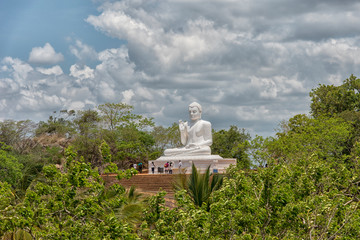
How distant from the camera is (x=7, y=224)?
9773 mm

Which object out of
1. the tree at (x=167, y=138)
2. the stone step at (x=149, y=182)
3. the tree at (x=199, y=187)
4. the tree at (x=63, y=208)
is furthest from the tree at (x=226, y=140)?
the tree at (x=63, y=208)

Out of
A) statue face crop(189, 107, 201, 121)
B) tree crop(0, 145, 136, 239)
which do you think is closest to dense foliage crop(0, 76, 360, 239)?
tree crop(0, 145, 136, 239)

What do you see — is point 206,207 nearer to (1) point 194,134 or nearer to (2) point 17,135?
(1) point 194,134

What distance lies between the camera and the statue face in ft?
122

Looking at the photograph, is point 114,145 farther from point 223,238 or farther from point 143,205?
point 223,238

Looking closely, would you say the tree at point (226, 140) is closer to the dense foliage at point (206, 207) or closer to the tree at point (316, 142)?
the tree at point (316, 142)

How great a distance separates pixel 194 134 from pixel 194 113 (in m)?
1.51

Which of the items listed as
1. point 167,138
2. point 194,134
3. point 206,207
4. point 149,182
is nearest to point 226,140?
point 167,138

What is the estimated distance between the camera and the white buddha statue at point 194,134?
36.0 metres

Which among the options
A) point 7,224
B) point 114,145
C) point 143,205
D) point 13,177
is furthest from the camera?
point 114,145

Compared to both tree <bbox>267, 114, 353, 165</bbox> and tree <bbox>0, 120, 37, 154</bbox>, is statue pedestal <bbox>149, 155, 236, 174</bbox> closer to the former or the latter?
tree <bbox>267, 114, 353, 165</bbox>

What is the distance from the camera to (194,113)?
37.1 m

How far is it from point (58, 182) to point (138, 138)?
38089 millimetres

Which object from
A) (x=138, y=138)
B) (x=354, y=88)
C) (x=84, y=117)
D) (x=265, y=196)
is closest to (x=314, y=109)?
(x=354, y=88)
